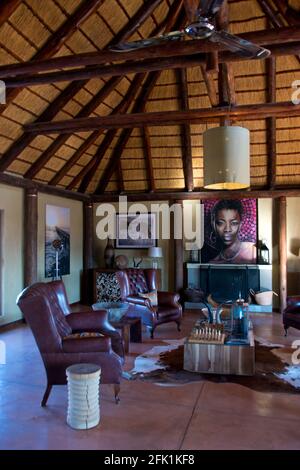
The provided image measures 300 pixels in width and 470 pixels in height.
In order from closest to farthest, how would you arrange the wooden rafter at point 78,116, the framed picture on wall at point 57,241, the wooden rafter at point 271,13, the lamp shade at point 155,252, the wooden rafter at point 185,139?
the wooden rafter at point 271,13, the wooden rafter at point 78,116, the wooden rafter at point 185,139, the framed picture on wall at point 57,241, the lamp shade at point 155,252

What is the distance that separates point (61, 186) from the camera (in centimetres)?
828

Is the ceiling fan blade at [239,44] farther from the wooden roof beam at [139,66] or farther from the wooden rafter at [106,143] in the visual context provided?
the wooden rafter at [106,143]

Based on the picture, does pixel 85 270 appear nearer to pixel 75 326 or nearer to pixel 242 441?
pixel 75 326

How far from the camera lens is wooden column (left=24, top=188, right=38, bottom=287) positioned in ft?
22.9


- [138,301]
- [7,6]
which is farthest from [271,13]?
[138,301]

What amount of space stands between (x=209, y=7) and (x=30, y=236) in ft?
17.6

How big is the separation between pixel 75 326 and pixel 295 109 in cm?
448

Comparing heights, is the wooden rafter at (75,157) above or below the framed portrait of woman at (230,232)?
above

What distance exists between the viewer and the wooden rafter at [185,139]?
6.94 m

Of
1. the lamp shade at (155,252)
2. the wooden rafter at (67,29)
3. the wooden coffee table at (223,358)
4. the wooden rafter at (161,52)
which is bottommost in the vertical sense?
the wooden coffee table at (223,358)

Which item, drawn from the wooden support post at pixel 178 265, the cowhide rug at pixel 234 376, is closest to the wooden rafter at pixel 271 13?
the wooden support post at pixel 178 265

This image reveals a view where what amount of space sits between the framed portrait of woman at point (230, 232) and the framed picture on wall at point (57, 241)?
10.4 ft
